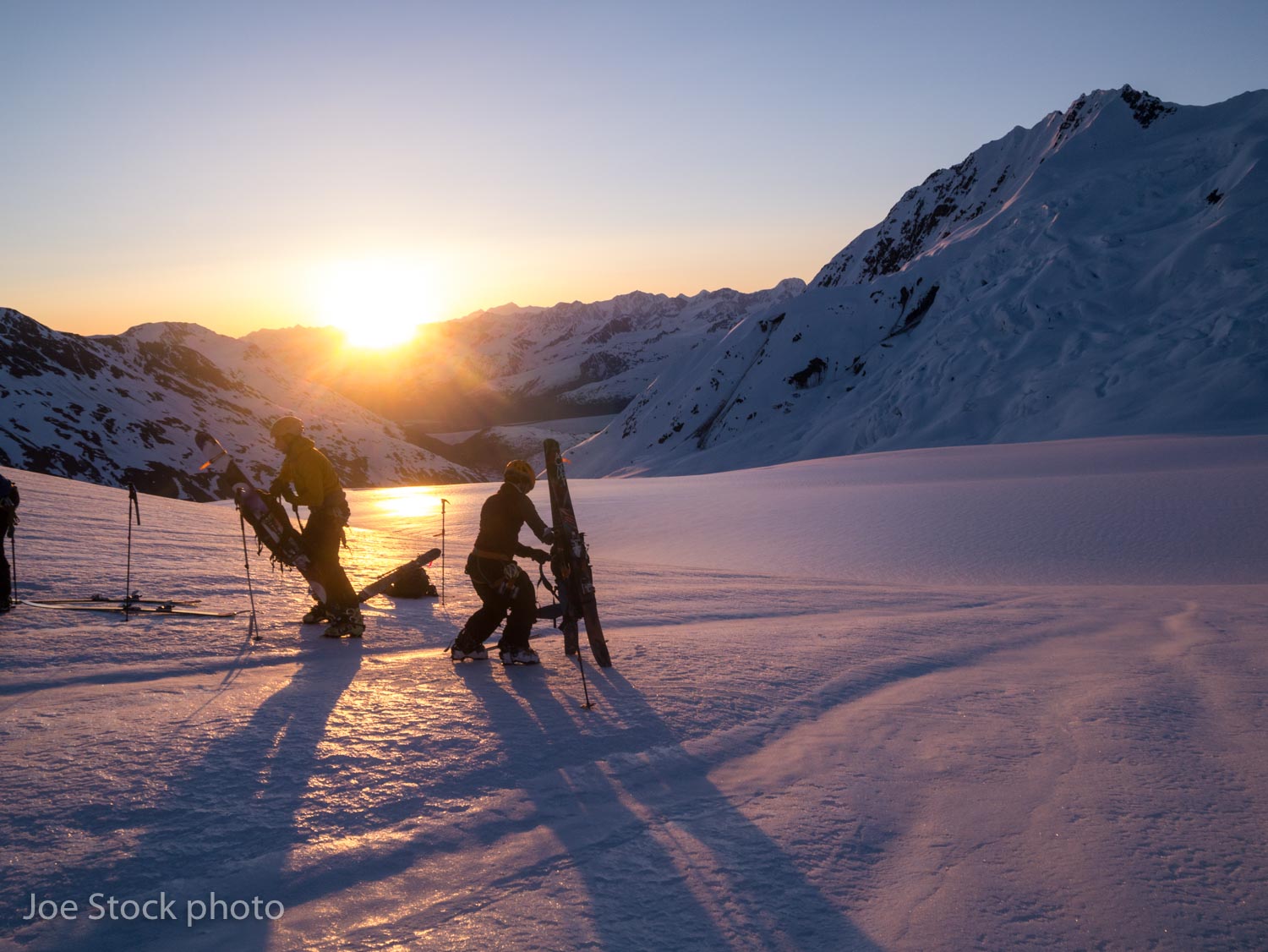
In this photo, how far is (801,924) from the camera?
319cm

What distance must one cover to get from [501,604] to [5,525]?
5253 millimetres

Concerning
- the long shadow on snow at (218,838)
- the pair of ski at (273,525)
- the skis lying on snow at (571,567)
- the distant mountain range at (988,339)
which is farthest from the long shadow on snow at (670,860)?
the distant mountain range at (988,339)

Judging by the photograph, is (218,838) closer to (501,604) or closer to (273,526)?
(501,604)

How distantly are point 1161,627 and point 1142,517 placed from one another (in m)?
7.88

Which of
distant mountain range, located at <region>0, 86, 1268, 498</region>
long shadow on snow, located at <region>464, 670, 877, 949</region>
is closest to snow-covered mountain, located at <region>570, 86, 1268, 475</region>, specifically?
distant mountain range, located at <region>0, 86, 1268, 498</region>

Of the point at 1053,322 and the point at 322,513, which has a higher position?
the point at 1053,322

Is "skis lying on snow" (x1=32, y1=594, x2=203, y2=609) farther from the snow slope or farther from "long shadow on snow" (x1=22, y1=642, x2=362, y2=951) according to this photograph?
"long shadow on snow" (x1=22, y1=642, x2=362, y2=951)

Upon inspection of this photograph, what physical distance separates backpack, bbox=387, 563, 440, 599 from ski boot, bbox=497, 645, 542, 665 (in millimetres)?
3379

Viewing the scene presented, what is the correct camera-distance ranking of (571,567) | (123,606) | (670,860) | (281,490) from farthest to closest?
(123,606) < (281,490) < (571,567) < (670,860)

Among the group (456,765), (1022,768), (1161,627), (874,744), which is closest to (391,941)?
(456,765)

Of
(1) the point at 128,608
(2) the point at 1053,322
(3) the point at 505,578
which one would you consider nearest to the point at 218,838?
(3) the point at 505,578

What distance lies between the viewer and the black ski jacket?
690 centimetres

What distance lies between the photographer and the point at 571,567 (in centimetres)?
697

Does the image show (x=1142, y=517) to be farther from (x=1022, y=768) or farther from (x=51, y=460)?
(x=51, y=460)
